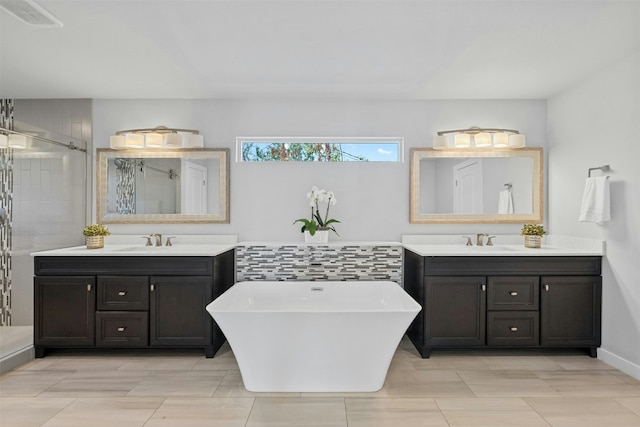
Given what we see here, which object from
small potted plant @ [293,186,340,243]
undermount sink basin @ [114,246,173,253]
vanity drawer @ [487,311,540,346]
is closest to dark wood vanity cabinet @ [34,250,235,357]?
undermount sink basin @ [114,246,173,253]

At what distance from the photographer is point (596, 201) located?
3.28 metres

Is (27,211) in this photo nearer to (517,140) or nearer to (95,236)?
(95,236)

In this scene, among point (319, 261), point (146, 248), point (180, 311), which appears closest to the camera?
point (180, 311)

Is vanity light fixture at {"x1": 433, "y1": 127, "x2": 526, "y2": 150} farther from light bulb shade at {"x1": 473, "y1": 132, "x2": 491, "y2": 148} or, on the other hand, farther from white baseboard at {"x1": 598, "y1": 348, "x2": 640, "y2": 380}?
white baseboard at {"x1": 598, "y1": 348, "x2": 640, "y2": 380}

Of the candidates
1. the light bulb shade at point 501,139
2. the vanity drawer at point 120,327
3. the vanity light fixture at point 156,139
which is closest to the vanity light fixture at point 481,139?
the light bulb shade at point 501,139

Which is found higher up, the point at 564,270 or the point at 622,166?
the point at 622,166

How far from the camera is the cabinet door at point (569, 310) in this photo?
3422 mm

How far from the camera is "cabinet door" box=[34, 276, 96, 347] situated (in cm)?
340

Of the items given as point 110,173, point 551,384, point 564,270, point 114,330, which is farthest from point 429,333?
point 110,173

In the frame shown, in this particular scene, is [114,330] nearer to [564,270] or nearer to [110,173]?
[110,173]

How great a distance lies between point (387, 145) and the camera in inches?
164

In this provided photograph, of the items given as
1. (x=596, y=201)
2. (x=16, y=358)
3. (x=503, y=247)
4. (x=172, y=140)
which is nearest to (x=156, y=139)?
(x=172, y=140)

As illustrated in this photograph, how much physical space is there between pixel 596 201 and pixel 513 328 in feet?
3.91

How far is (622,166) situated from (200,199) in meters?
3.58
